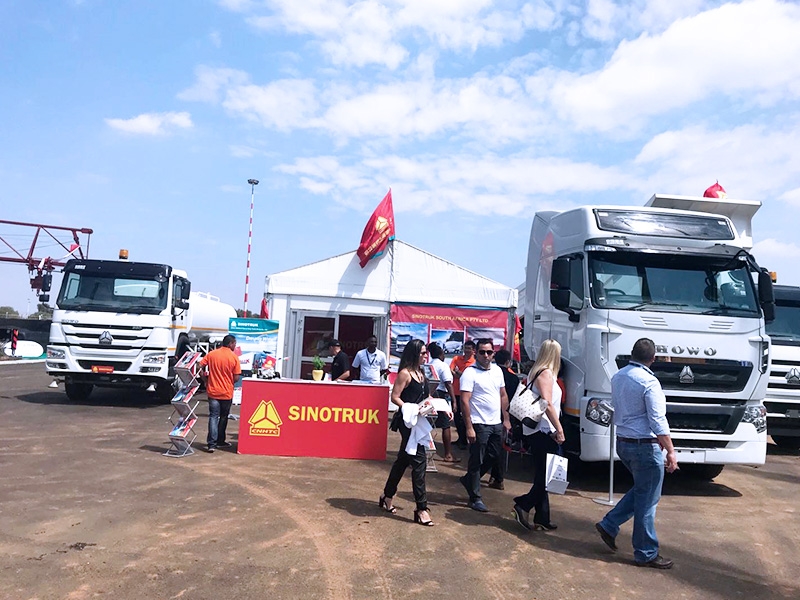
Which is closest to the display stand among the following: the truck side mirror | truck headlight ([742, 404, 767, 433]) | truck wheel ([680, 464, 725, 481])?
truck wheel ([680, 464, 725, 481])

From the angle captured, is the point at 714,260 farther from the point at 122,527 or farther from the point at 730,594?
the point at 122,527

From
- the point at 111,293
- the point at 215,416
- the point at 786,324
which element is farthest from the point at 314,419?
the point at 786,324

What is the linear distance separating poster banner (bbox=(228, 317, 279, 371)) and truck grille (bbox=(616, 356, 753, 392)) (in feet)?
27.3

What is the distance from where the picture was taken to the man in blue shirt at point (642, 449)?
18.0ft

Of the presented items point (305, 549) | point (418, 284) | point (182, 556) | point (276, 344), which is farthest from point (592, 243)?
point (276, 344)

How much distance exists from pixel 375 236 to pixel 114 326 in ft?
18.9

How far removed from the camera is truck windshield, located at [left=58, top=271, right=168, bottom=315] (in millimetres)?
14211

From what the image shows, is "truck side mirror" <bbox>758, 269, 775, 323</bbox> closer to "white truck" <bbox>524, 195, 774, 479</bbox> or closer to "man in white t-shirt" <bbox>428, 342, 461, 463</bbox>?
"white truck" <bbox>524, 195, 774, 479</bbox>

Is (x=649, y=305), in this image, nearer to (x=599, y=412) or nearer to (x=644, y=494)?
(x=599, y=412)

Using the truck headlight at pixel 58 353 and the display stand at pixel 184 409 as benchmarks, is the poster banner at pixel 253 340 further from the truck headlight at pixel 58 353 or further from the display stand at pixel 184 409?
the display stand at pixel 184 409

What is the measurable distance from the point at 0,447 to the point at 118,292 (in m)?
5.48

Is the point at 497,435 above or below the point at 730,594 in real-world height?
above

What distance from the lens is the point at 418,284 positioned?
15242 millimetres

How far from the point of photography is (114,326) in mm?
14078
